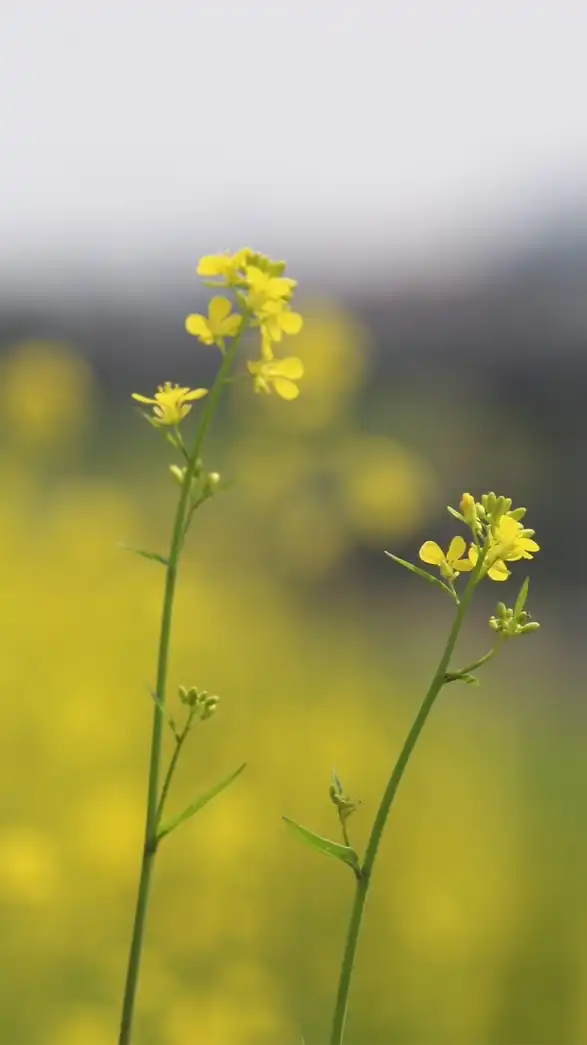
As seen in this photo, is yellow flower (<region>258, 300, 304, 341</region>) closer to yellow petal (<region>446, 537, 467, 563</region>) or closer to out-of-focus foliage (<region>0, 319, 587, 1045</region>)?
yellow petal (<region>446, 537, 467, 563</region>)

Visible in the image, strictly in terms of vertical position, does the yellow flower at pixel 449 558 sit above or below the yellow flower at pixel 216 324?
below

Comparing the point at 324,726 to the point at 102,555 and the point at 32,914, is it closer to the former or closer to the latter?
the point at 102,555

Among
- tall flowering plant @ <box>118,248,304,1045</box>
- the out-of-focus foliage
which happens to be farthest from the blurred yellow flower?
tall flowering plant @ <box>118,248,304,1045</box>

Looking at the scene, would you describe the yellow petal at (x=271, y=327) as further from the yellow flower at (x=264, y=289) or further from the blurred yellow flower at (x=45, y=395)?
the blurred yellow flower at (x=45, y=395)

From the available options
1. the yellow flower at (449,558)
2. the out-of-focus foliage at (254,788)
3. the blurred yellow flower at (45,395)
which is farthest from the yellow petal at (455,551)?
the blurred yellow flower at (45,395)

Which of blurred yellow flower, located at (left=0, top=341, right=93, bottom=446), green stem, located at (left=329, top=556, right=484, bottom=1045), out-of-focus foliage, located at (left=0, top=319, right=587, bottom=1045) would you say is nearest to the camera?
green stem, located at (left=329, top=556, right=484, bottom=1045)

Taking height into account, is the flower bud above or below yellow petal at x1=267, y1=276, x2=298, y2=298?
below

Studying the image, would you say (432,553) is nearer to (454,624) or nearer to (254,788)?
(454,624)

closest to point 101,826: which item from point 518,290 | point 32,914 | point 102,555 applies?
point 32,914
